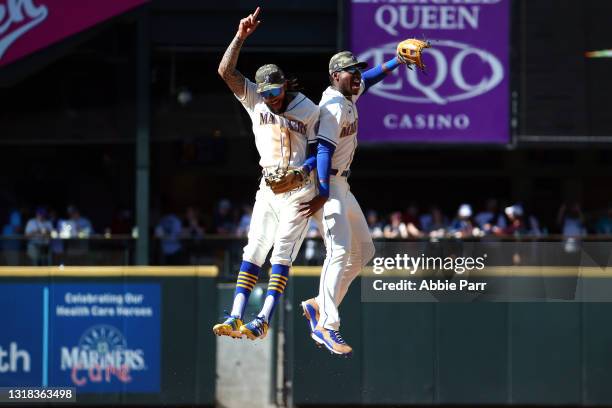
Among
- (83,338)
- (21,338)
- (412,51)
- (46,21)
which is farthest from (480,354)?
(46,21)

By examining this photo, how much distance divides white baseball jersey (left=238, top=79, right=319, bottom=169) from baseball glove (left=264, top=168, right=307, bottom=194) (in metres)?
0.19

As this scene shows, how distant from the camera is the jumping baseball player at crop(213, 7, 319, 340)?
888 centimetres

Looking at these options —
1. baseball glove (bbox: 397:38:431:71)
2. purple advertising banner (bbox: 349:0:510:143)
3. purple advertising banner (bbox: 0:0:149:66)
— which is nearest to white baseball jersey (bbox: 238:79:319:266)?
baseball glove (bbox: 397:38:431:71)

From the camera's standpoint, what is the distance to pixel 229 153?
27766 millimetres

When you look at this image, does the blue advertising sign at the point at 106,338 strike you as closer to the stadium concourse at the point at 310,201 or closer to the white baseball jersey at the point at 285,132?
the stadium concourse at the point at 310,201

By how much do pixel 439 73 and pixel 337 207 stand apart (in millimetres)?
11530

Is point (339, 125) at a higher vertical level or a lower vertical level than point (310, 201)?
higher

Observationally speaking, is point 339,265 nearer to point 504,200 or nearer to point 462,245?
point 462,245

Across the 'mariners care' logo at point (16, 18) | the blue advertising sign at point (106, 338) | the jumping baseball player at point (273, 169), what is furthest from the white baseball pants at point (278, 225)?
the 'mariners care' logo at point (16, 18)

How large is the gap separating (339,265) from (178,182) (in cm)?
1771

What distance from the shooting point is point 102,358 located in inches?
580

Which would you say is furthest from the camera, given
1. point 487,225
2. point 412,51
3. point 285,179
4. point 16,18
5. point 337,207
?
point 487,225

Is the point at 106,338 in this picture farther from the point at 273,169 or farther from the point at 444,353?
the point at 273,169

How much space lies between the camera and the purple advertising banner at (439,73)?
20.2 m
